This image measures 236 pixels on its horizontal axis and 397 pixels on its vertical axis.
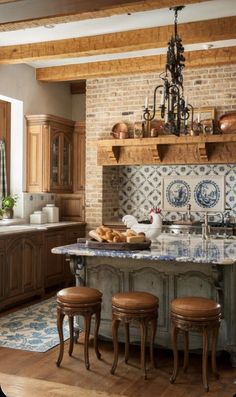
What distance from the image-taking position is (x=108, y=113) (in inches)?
289

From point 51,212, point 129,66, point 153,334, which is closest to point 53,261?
point 51,212

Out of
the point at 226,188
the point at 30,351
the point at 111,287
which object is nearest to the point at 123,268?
the point at 111,287

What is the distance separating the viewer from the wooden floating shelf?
6512 mm

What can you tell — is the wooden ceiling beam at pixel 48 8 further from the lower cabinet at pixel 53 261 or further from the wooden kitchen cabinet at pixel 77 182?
the wooden kitchen cabinet at pixel 77 182

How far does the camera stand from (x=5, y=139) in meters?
7.03

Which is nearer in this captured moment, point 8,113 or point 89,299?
point 89,299

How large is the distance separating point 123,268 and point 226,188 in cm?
315

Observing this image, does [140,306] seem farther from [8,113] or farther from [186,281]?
[8,113]

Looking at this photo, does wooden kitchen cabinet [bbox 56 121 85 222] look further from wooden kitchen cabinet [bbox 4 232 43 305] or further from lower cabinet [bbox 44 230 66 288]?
wooden kitchen cabinet [bbox 4 232 43 305]

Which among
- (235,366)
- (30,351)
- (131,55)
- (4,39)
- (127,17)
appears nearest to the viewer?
(235,366)

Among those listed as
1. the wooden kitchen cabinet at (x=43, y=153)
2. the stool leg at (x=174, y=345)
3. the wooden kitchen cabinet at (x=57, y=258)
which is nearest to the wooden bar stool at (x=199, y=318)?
the stool leg at (x=174, y=345)

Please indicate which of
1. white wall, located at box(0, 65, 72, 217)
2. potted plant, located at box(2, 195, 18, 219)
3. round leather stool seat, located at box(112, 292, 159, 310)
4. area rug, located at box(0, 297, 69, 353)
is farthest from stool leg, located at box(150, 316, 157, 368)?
white wall, located at box(0, 65, 72, 217)

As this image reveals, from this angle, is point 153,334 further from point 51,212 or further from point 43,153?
point 43,153

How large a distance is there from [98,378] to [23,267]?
2627 mm
